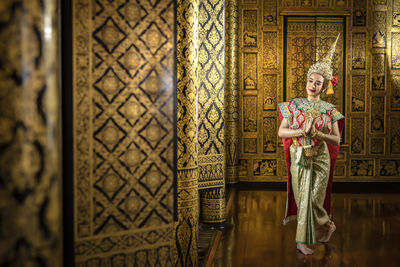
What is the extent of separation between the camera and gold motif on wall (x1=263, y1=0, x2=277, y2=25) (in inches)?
285

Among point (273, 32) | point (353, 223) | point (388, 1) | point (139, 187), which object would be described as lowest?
point (353, 223)

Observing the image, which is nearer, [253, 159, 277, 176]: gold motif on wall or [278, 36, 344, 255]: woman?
[278, 36, 344, 255]: woman

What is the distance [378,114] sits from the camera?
23.8 feet

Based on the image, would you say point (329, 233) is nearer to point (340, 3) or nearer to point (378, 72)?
point (378, 72)

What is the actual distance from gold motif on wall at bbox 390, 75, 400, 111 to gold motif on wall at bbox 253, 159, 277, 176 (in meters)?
2.70

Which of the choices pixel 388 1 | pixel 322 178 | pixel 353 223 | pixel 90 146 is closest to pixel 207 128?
pixel 322 178

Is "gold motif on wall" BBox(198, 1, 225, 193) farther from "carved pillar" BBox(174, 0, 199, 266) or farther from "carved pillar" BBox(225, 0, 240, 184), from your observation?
"carved pillar" BBox(225, 0, 240, 184)

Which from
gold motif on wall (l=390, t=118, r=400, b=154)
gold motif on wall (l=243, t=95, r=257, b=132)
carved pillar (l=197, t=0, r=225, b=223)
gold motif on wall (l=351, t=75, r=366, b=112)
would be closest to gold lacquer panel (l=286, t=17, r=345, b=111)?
gold motif on wall (l=351, t=75, r=366, b=112)

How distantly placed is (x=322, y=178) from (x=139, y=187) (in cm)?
237

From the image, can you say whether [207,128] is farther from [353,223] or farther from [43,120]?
[43,120]

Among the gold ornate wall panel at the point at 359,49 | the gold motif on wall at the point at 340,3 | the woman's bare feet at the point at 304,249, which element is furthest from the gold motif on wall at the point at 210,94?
the gold ornate wall panel at the point at 359,49

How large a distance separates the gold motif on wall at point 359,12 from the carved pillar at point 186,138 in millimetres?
5494

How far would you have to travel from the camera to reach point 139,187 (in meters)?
1.63

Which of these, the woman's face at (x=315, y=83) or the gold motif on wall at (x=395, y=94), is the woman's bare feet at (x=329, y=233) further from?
the gold motif on wall at (x=395, y=94)
